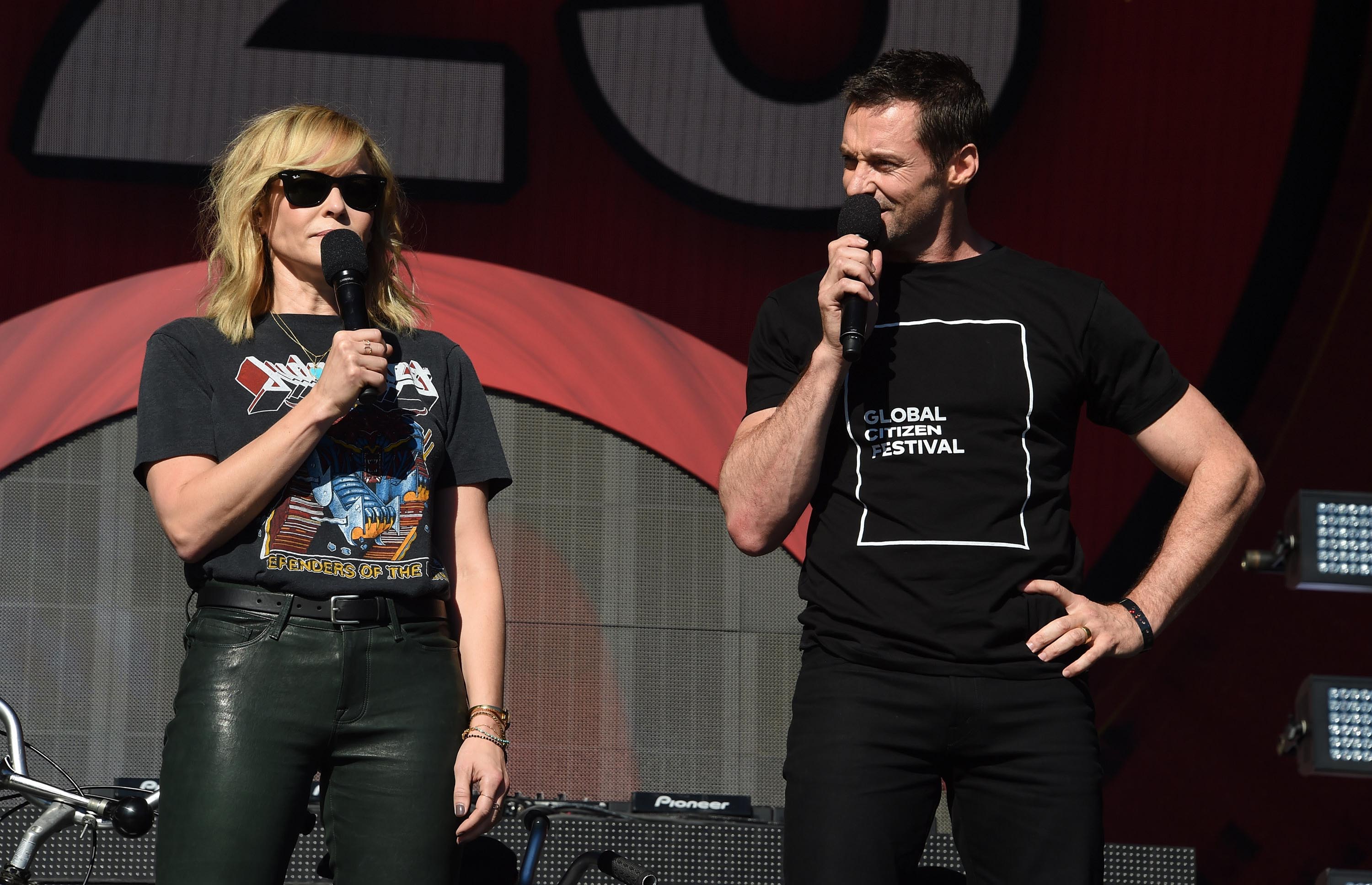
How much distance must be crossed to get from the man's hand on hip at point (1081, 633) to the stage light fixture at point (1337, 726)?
1353mm

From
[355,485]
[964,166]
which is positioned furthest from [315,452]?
[964,166]

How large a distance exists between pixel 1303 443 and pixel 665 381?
6.38 ft

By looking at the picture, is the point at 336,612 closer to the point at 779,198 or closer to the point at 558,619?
the point at 558,619

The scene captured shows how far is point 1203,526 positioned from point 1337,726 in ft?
4.16

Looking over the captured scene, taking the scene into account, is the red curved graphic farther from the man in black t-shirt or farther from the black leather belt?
the black leather belt

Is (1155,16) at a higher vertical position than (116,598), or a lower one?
higher

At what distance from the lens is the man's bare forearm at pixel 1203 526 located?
2.11m

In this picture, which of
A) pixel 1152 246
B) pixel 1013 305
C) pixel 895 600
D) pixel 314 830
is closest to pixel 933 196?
pixel 1013 305

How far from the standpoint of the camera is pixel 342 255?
6.58ft

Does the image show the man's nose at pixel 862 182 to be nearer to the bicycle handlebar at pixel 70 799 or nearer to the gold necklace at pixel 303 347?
the gold necklace at pixel 303 347

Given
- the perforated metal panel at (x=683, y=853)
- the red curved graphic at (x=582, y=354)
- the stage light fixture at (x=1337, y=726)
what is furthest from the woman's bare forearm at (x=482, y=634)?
the red curved graphic at (x=582, y=354)

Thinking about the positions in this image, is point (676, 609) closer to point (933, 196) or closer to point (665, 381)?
point (665, 381)

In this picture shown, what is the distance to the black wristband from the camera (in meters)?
2.02

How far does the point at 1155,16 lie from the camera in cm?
467
